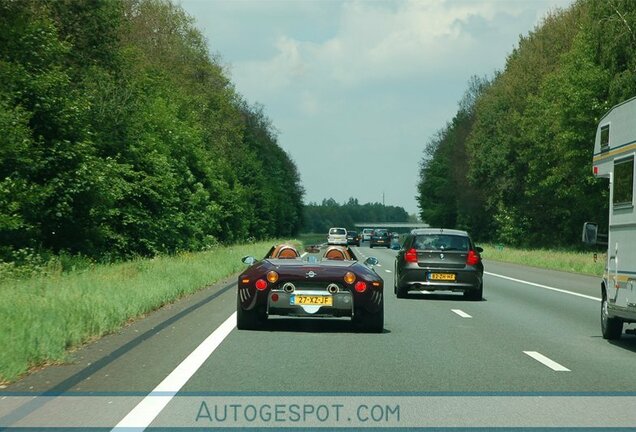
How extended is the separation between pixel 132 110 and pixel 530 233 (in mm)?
43079

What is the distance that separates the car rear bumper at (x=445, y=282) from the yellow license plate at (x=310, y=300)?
7.97 meters

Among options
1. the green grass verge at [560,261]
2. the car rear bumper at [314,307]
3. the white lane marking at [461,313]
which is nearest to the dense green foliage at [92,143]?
the white lane marking at [461,313]

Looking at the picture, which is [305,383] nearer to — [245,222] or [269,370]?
[269,370]

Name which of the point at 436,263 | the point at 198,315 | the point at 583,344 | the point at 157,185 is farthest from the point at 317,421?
the point at 157,185

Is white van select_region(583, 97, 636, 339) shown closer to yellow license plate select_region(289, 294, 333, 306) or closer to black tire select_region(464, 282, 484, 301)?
yellow license plate select_region(289, 294, 333, 306)

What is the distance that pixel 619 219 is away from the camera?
40.8 feet

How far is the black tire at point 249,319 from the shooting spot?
13820 millimetres

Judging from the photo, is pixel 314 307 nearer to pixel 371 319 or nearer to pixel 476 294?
pixel 371 319

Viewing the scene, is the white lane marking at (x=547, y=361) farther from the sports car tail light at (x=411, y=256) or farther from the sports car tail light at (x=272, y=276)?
the sports car tail light at (x=411, y=256)

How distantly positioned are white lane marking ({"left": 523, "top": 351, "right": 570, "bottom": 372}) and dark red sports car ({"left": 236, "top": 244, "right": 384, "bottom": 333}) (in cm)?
254

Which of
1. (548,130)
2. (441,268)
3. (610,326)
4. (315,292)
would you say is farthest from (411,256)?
(548,130)

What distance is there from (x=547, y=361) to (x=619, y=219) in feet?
8.14

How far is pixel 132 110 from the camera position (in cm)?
3828

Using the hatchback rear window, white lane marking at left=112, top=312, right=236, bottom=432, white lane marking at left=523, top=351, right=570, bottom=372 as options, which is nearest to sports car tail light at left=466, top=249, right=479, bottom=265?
the hatchback rear window
